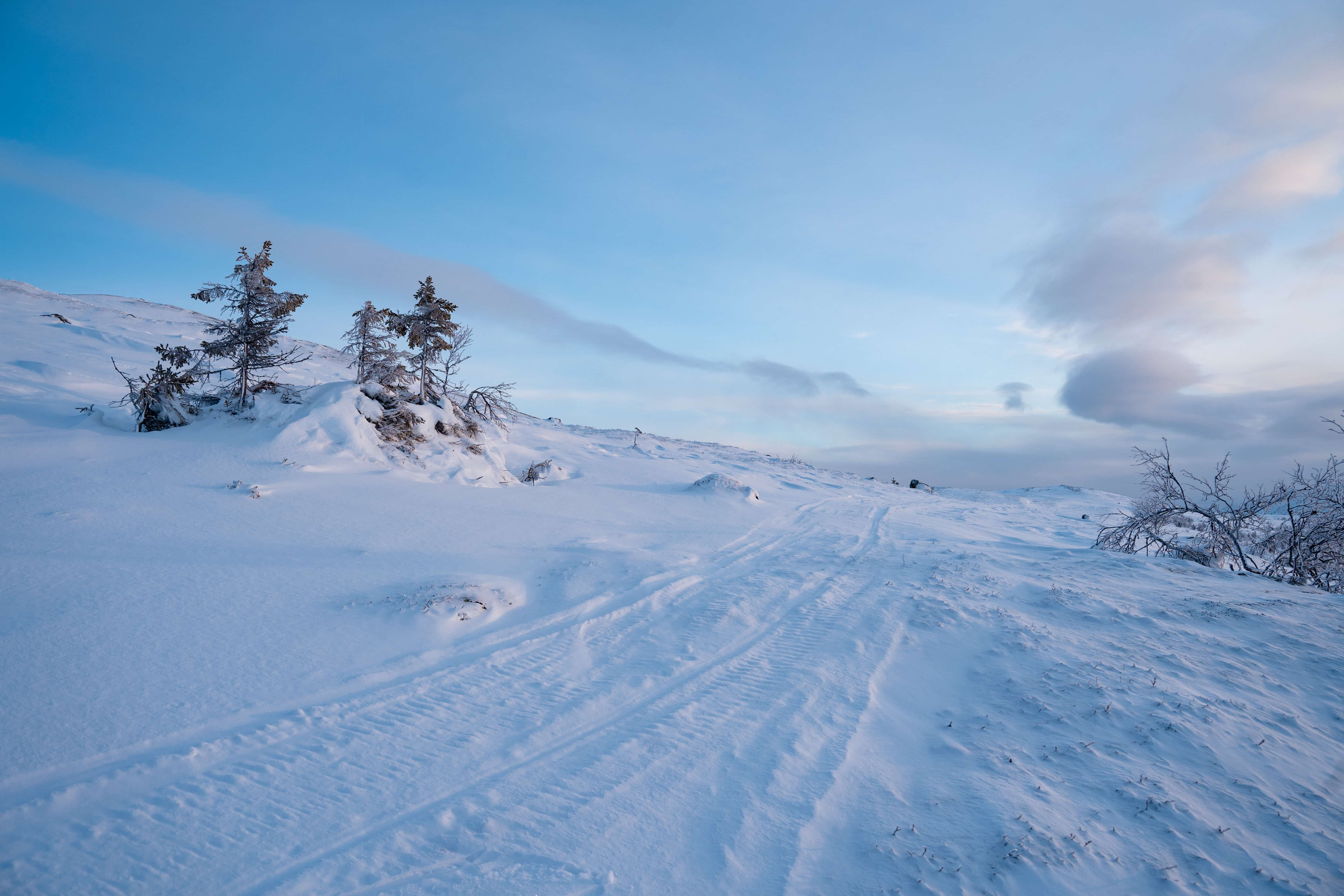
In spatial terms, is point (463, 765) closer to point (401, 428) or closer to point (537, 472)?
point (401, 428)

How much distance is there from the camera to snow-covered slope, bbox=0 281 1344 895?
137 inches

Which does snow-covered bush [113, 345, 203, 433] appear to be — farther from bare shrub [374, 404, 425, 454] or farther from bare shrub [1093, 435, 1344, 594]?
bare shrub [1093, 435, 1344, 594]

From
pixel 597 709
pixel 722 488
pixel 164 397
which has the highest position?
pixel 164 397

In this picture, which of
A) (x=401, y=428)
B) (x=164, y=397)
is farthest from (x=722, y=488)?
(x=164, y=397)

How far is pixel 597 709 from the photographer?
521cm

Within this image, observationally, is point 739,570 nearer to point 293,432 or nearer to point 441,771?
point 441,771

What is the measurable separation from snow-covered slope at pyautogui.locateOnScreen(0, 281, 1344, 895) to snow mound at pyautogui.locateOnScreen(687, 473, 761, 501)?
6.52 m

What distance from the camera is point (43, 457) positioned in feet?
32.0

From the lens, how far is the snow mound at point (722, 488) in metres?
17.5

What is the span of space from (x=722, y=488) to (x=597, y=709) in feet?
41.8

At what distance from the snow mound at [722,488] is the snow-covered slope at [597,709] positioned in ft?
21.4

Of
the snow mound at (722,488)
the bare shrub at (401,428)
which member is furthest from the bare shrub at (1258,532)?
the bare shrub at (401,428)

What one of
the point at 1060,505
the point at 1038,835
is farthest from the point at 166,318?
the point at 1060,505

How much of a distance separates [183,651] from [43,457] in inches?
320
